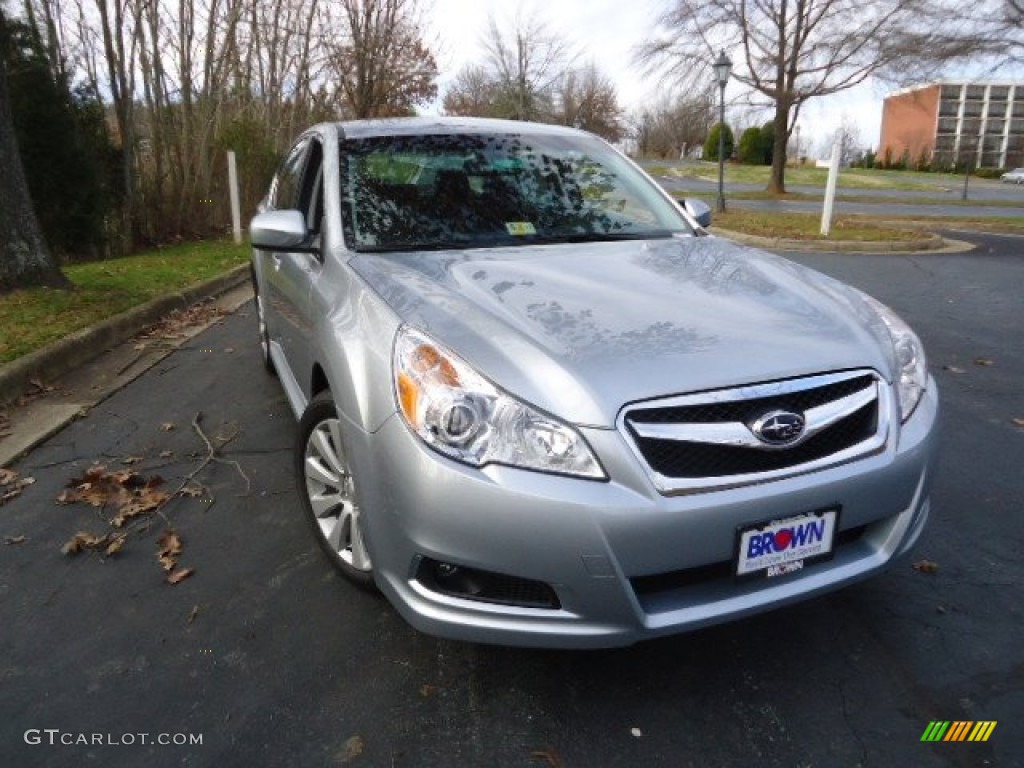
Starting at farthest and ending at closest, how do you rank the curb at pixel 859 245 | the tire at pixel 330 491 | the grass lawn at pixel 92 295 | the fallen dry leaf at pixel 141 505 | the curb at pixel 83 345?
the curb at pixel 859 245
the grass lawn at pixel 92 295
the curb at pixel 83 345
the fallen dry leaf at pixel 141 505
the tire at pixel 330 491

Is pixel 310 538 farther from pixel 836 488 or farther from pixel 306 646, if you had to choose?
pixel 836 488

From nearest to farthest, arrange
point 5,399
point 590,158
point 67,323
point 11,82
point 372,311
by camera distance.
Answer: point 372,311
point 590,158
point 5,399
point 67,323
point 11,82

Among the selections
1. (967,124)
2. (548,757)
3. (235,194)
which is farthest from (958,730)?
(967,124)

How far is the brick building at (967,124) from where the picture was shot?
3615 inches

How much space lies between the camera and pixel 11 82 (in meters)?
9.62

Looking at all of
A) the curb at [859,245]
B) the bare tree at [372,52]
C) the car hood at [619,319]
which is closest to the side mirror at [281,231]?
the car hood at [619,319]

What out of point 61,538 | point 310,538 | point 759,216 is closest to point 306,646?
point 310,538

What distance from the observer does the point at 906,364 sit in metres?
2.26

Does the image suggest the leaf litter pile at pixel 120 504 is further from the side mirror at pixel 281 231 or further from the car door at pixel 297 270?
the side mirror at pixel 281 231

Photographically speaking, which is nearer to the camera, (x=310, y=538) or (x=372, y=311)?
(x=372, y=311)

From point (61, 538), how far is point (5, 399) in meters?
→ 1.97

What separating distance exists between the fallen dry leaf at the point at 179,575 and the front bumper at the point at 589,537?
41.0 inches
